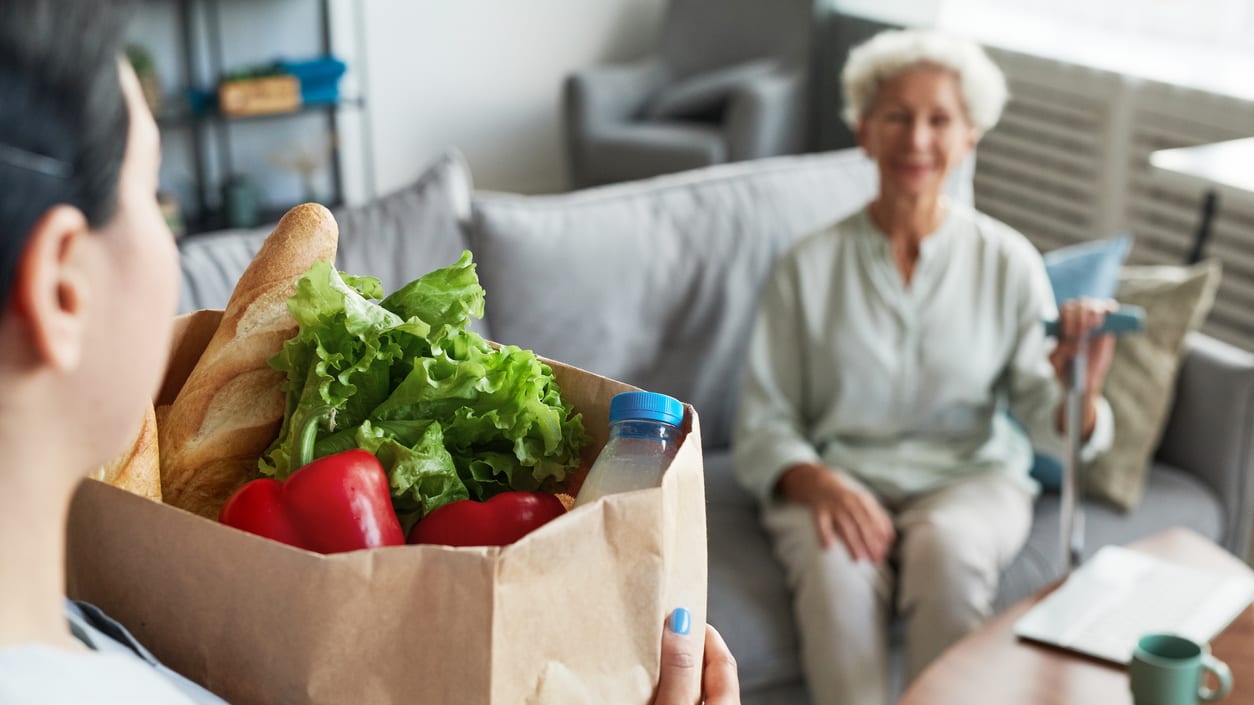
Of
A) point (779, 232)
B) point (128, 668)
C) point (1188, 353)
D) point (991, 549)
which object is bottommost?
point (991, 549)

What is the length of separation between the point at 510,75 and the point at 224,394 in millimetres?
5230

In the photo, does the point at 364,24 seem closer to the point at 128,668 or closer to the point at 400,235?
the point at 400,235

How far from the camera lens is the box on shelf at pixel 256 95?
15.3ft

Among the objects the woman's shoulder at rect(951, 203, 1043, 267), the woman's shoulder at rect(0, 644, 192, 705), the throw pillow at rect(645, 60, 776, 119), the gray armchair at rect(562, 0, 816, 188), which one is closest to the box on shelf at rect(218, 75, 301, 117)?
the gray armchair at rect(562, 0, 816, 188)

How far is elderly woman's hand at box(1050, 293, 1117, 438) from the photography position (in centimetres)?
195

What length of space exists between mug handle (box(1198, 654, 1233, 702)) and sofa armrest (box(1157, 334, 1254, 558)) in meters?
0.98

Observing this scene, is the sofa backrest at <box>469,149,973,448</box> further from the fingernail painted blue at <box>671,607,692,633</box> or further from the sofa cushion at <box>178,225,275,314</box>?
the fingernail painted blue at <box>671,607,692,633</box>

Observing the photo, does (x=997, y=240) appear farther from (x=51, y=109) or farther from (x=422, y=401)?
(x=51, y=109)

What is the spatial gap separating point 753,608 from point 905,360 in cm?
53

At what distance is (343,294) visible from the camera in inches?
28.7

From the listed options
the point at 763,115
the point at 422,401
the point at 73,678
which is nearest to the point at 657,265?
the point at 422,401

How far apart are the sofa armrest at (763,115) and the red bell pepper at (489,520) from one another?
4.12 m

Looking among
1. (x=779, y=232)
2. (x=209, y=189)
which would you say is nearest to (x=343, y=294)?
(x=779, y=232)

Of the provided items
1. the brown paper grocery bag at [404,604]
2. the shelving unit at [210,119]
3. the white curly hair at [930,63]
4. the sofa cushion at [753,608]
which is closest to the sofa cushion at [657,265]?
the white curly hair at [930,63]
